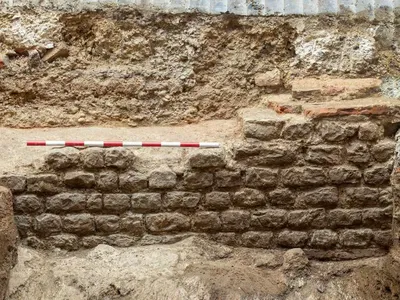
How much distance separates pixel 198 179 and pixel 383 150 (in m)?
1.09

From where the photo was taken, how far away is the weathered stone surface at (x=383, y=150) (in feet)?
11.4

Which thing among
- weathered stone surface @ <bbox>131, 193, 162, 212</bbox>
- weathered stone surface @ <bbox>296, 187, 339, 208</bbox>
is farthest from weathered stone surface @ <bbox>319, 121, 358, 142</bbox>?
weathered stone surface @ <bbox>131, 193, 162, 212</bbox>

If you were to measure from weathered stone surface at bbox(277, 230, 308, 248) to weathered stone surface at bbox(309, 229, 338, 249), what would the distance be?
0.05m

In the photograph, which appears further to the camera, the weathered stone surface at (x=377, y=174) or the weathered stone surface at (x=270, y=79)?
the weathered stone surface at (x=270, y=79)

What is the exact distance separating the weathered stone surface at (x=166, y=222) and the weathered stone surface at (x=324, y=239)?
2.46 ft

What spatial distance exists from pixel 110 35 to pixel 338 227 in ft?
6.38

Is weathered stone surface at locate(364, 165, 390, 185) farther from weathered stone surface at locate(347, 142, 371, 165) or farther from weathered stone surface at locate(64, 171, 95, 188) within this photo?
weathered stone surface at locate(64, 171, 95, 188)

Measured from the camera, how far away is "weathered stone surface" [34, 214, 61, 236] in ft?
11.3

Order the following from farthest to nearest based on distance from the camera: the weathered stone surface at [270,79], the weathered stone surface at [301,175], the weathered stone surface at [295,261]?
the weathered stone surface at [270,79], the weathered stone surface at [301,175], the weathered stone surface at [295,261]

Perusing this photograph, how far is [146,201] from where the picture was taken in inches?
137

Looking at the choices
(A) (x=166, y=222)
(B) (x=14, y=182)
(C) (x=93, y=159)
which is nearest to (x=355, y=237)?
(A) (x=166, y=222)

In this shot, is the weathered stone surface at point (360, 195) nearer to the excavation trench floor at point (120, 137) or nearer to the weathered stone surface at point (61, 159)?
the excavation trench floor at point (120, 137)

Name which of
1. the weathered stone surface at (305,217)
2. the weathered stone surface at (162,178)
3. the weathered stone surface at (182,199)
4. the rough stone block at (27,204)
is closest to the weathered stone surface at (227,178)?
the weathered stone surface at (182,199)

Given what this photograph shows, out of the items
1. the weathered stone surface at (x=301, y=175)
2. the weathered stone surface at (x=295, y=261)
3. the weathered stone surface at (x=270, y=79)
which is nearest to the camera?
the weathered stone surface at (x=295, y=261)
